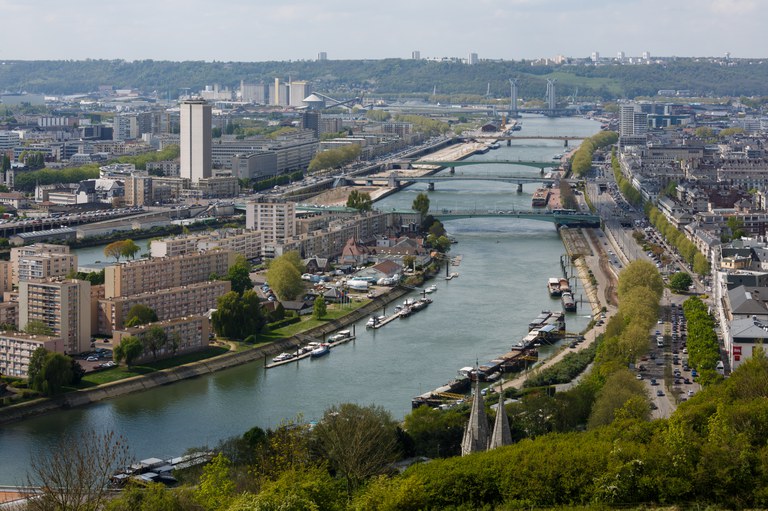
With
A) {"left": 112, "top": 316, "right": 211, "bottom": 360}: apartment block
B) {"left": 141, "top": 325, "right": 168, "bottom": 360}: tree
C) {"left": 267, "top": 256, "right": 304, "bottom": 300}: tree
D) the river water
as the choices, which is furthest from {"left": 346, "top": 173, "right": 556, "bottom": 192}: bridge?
{"left": 141, "top": 325, "right": 168, "bottom": 360}: tree

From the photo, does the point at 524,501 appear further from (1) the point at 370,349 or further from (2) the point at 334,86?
(2) the point at 334,86

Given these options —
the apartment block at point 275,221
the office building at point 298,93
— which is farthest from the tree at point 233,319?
the office building at point 298,93

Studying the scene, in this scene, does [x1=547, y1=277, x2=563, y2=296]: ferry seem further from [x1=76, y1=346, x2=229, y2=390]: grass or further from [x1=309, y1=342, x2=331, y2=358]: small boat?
[x1=76, y1=346, x2=229, y2=390]: grass

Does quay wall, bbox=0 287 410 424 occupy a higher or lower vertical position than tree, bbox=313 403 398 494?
lower

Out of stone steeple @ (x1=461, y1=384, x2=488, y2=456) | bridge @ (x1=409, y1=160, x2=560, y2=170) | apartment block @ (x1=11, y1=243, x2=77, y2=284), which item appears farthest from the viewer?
bridge @ (x1=409, y1=160, x2=560, y2=170)

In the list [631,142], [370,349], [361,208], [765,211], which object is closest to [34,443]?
[370,349]

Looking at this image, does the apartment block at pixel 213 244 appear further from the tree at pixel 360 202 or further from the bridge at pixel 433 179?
the bridge at pixel 433 179
